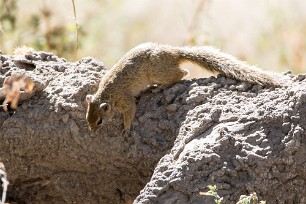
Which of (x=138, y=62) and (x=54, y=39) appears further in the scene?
(x=54, y=39)

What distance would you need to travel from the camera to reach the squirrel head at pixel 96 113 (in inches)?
236

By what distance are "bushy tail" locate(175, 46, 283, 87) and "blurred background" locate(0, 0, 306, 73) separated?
3.41 metres

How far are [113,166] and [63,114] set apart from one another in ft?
1.87

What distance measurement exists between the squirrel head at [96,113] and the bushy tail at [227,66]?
75 cm

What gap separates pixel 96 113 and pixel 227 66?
3.62ft

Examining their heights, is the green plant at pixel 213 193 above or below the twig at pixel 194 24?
below

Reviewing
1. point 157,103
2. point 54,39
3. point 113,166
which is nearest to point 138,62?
point 157,103

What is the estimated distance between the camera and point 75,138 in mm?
5984

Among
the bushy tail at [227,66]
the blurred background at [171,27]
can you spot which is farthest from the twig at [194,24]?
the bushy tail at [227,66]

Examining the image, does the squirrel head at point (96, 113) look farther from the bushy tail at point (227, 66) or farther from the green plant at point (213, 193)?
the green plant at point (213, 193)

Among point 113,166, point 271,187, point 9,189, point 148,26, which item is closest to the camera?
point 271,187

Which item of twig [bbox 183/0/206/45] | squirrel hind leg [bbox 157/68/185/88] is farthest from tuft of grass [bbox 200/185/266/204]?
twig [bbox 183/0/206/45]

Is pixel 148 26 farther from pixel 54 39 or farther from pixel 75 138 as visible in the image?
pixel 75 138

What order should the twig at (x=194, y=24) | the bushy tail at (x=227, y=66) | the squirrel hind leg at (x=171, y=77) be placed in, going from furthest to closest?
the twig at (x=194, y=24)
the squirrel hind leg at (x=171, y=77)
the bushy tail at (x=227, y=66)
